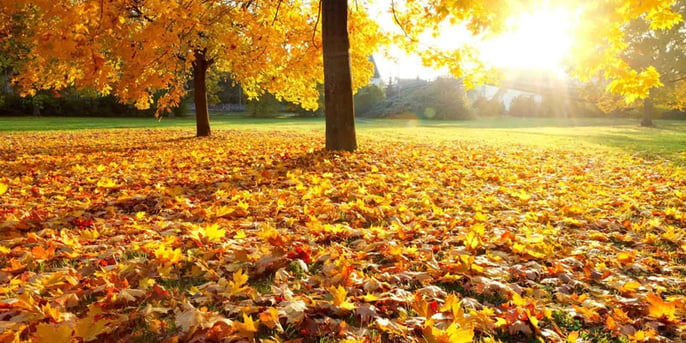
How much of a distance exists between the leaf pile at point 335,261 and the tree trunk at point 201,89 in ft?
34.1

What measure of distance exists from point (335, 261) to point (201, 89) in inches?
585

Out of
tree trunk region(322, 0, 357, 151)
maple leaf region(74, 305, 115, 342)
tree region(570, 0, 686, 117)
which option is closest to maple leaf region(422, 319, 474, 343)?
maple leaf region(74, 305, 115, 342)

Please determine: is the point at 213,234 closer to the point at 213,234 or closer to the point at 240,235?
the point at 213,234

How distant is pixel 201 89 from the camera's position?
15.9 metres

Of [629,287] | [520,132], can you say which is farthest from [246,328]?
[520,132]

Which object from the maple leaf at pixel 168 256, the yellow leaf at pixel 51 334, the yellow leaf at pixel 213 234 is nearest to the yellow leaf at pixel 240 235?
the yellow leaf at pixel 213 234

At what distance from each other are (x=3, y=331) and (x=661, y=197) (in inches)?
267

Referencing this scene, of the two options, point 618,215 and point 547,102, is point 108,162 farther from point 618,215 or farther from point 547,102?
point 547,102

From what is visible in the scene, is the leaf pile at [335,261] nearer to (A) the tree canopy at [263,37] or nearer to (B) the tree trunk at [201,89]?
(A) the tree canopy at [263,37]

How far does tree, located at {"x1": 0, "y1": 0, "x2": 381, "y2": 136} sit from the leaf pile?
8.01 ft

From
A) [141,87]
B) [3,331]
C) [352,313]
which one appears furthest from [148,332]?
[141,87]

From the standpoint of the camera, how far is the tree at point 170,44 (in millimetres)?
6410

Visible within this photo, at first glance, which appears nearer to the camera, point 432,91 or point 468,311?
point 468,311

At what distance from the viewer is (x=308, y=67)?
1238 centimetres
